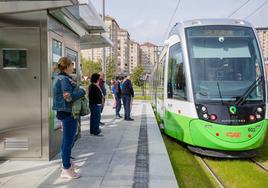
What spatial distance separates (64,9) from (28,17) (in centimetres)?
76

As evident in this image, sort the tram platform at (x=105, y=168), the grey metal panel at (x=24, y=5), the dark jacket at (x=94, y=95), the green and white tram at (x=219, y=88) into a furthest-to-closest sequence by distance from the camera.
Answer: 1. the dark jacket at (x=94, y=95)
2. the green and white tram at (x=219, y=88)
3. the grey metal panel at (x=24, y=5)
4. the tram platform at (x=105, y=168)

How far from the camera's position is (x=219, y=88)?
820cm

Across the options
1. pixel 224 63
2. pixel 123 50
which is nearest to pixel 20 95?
pixel 224 63

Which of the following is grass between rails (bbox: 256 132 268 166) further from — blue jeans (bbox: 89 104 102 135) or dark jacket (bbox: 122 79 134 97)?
dark jacket (bbox: 122 79 134 97)

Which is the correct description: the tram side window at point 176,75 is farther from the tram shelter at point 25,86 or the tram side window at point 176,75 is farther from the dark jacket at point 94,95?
the tram shelter at point 25,86

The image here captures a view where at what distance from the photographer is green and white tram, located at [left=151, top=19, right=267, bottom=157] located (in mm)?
7812

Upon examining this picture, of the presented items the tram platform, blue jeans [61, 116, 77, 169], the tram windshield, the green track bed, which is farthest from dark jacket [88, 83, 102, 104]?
blue jeans [61, 116, 77, 169]

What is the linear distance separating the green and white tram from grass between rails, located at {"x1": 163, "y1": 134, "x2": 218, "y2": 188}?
356 millimetres

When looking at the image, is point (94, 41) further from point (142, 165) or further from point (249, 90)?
point (142, 165)

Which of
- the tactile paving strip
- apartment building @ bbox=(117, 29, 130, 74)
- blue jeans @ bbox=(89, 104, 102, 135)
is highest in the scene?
apartment building @ bbox=(117, 29, 130, 74)

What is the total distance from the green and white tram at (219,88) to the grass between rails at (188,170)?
0.36 metres

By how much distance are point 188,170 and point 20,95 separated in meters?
3.59

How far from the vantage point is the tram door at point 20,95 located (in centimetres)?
704

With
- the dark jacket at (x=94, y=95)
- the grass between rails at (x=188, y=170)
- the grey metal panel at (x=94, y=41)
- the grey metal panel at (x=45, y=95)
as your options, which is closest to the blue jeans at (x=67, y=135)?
the grey metal panel at (x=45, y=95)
